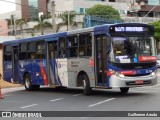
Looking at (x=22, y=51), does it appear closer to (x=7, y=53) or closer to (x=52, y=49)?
(x=7, y=53)

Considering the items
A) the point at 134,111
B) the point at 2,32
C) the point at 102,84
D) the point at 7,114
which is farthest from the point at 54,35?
the point at 2,32

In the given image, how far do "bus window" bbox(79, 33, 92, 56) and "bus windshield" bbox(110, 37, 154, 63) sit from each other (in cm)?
141

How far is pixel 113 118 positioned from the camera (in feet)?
38.3

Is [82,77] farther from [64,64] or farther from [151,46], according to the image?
[151,46]

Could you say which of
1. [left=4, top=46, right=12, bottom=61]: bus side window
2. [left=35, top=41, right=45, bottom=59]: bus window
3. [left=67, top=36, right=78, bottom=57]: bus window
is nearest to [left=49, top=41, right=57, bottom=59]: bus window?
[left=35, top=41, right=45, bottom=59]: bus window

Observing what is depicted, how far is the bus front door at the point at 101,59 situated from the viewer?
17.6 metres

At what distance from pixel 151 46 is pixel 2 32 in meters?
33.3

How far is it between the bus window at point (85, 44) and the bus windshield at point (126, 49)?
141 cm

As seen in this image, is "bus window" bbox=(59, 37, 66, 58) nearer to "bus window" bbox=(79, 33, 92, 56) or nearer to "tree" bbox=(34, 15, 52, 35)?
"bus window" bbox=(79, 33, 92, 56)

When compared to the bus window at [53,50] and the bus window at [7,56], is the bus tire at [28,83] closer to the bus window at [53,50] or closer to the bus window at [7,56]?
the bus window at [7,56]

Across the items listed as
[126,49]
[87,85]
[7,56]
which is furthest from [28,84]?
[126,49]

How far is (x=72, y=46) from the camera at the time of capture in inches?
770

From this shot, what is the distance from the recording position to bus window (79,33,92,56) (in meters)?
18.3

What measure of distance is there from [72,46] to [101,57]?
2.22 m
